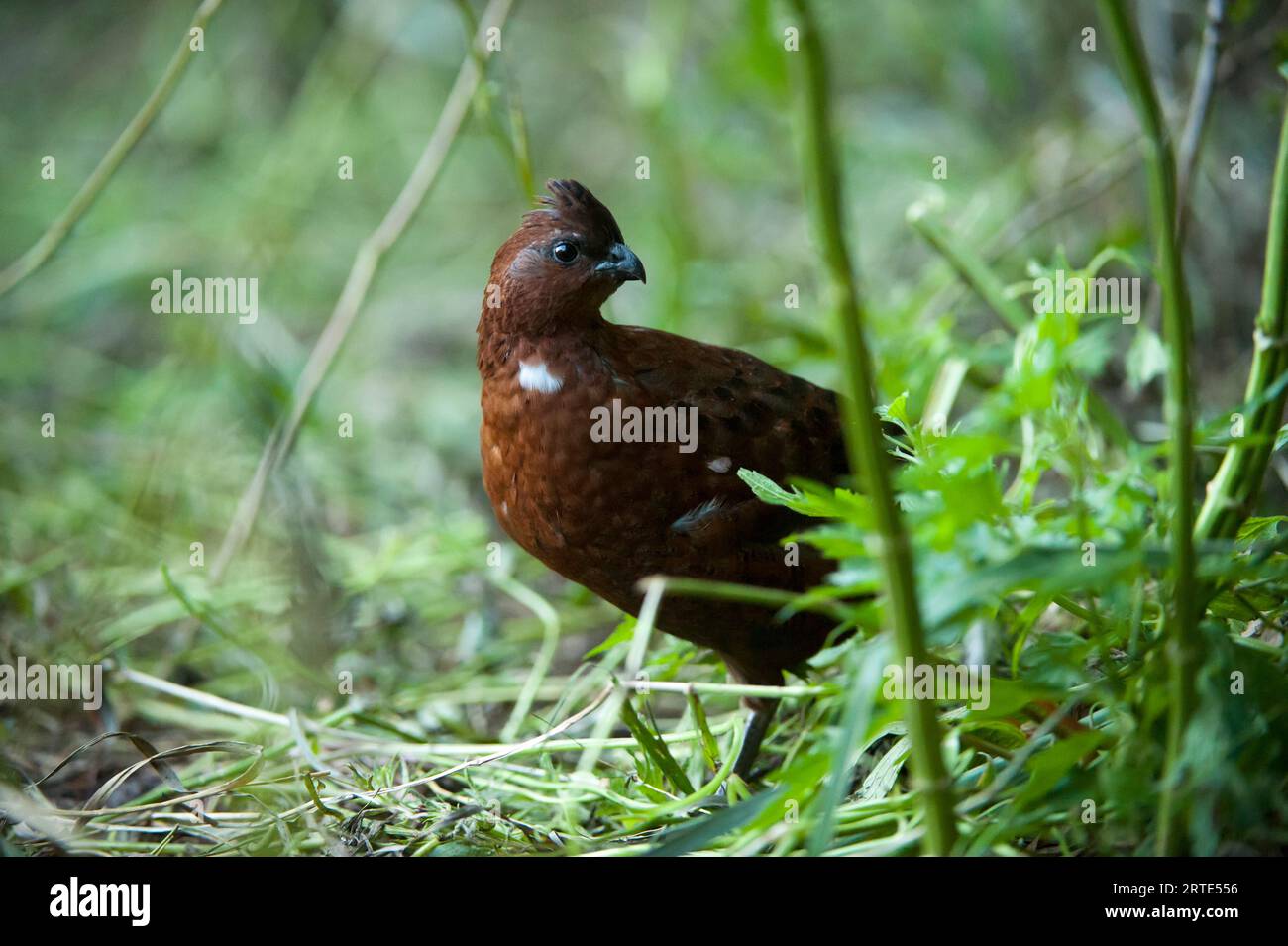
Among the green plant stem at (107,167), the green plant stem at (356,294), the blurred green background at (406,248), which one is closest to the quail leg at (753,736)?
the blurred green background at (406,248)

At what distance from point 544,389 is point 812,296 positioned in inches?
102

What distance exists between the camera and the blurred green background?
2.91 metres

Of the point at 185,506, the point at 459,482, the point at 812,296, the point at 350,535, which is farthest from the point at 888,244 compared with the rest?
the point at 185,506

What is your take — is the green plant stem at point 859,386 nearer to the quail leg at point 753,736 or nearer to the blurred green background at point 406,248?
the blurred green background at point 406,248

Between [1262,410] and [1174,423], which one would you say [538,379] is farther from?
[1262,410]

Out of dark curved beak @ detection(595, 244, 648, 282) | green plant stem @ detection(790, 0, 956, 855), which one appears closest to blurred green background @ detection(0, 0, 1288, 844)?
green plant stem @ detection(790, 0, 956, 855)

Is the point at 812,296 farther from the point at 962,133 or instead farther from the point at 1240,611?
the point at 1240,611

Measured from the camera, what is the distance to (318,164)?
4.92 metres

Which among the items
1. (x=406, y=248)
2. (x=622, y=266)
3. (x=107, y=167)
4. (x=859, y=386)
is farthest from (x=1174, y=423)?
(x=406, y=248)

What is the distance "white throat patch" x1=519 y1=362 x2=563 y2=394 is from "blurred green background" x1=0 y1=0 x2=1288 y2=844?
2.21 ft

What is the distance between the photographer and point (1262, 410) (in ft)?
5.93

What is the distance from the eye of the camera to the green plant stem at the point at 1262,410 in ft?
5.82

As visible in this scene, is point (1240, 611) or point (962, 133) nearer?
point (1240, 611)

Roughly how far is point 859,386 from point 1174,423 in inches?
18.5
